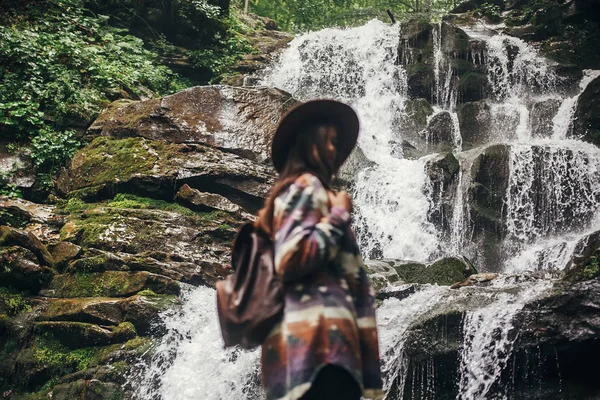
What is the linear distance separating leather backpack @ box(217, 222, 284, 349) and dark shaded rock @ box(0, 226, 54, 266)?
6433mm

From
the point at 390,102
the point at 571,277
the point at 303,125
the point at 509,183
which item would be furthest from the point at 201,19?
the point at 303,125

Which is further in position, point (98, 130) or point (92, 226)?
point (98, 130)

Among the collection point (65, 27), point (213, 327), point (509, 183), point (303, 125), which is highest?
point (65, 27)

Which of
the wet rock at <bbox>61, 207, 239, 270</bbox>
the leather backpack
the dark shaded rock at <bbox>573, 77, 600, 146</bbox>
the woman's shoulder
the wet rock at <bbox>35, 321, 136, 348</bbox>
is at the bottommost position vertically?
the wet rock at <bbox>35, 321, 136, 348</bbox>

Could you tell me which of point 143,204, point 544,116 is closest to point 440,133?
point 544,116

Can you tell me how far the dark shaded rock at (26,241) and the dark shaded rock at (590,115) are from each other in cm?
1109

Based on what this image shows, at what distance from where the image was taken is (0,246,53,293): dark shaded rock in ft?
26.5

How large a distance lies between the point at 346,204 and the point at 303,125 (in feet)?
1.66

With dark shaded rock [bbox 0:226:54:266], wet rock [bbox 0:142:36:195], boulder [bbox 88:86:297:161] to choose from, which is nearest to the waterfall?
dark shaded rock [bbox 0:226:54:266]

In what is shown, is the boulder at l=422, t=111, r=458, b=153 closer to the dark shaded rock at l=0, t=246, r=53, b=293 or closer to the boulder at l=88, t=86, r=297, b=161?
the boulder at l=88, t=86, r=297, b=161

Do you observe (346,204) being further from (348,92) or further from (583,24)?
(583,24)

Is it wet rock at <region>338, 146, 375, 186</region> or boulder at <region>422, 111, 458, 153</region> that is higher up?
boulder at <region>422, 111, 458, 153</region>

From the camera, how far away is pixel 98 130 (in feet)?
39.2

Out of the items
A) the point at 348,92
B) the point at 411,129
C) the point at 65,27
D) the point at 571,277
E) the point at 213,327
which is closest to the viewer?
the point at 571,277
